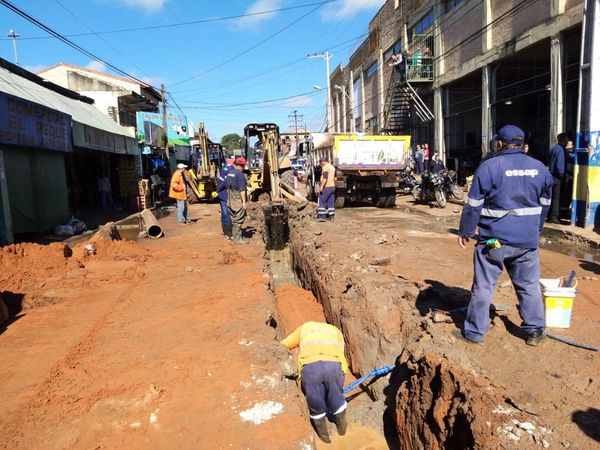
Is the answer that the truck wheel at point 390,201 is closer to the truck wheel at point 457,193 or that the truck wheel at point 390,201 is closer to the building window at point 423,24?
the truck wheel at point 457,193

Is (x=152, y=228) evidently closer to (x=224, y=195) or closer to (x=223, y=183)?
(x=224, y=195)

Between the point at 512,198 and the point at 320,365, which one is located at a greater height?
the point at 512,198

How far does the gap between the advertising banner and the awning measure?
5.57m

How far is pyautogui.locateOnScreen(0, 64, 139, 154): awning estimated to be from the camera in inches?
492

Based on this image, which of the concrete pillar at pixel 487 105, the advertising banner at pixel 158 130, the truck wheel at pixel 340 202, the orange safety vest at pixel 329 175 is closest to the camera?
the orange safety vest at pixel 329 175

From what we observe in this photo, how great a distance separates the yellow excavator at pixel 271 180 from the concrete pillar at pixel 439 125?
28.3 ft

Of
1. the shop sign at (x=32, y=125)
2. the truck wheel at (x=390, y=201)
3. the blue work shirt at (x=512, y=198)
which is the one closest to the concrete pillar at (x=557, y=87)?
the truck wheel at (x=390, y=201)

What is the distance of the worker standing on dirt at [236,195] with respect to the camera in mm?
9984

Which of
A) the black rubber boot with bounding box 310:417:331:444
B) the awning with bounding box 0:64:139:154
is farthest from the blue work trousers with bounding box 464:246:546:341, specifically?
the awning with bounding box 0:64:139:154

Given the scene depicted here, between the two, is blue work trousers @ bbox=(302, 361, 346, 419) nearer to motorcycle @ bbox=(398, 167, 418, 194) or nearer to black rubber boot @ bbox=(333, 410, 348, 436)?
black rubber boot @ bbox=(333, 410, 348, 436)

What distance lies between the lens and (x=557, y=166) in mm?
9594

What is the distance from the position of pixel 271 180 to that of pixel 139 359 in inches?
377

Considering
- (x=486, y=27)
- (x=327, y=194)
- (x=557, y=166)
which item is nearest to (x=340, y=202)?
(x=327, y=194)

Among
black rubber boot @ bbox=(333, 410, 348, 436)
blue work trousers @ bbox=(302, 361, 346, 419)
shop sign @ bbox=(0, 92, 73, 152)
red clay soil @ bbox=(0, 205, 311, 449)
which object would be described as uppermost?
shop sign @ bbox=(0, 92, 73, 152)
